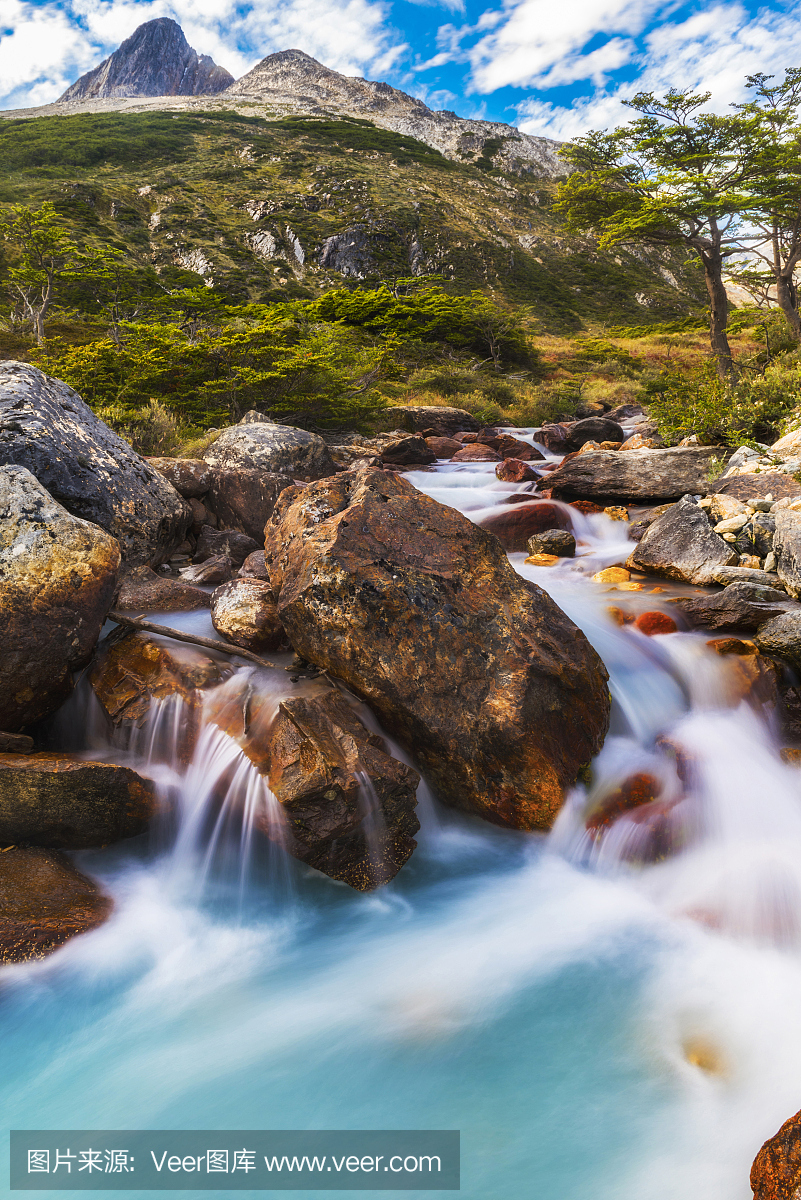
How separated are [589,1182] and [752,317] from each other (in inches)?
1330

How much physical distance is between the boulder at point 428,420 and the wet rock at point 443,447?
1.94 meters

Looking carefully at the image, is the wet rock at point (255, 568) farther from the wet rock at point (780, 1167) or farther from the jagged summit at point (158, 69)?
the jagged summit at point (158, 69)

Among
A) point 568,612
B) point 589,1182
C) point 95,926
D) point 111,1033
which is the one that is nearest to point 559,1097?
point 589,1182

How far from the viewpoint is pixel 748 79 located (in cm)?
1717

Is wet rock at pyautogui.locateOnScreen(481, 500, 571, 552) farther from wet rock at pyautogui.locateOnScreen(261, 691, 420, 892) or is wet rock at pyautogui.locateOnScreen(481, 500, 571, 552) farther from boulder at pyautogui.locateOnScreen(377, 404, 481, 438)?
boulder at pyautogui.locateOnScreen(377, 404, 481, 438)

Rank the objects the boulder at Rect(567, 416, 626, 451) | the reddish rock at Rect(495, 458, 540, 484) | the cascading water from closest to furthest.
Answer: the cascading water
the reddish rock at Rect(495, 458, 540, 484)
the boulder at Rect(567, 416, 626, 451)

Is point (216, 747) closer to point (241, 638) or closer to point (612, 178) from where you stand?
point (241, 638)

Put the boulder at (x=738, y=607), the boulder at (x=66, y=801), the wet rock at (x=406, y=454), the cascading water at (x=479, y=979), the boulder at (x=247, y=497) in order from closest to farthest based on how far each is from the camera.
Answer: the cascading water at (x=479, y=979)
the boulder at (x=66, y=801)
the boulder at (x=738, y=607)
the boulder at (x=247, y=497)
the wet rock at (x=406, y=454)

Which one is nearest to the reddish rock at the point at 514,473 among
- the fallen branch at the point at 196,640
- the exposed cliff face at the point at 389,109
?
the fallen branch at the point at 196,640

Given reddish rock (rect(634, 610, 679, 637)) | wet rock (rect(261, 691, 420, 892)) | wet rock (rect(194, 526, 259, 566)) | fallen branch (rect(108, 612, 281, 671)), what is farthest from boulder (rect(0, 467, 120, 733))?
reddish rock (rect(634, 610, 679, 637))

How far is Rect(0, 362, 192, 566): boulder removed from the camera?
17.3 feet

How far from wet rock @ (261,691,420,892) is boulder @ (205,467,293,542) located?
14.3 ft

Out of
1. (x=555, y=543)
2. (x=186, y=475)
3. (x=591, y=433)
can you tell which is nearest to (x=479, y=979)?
(x=555, y=543)

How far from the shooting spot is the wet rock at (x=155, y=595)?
17.9ft
